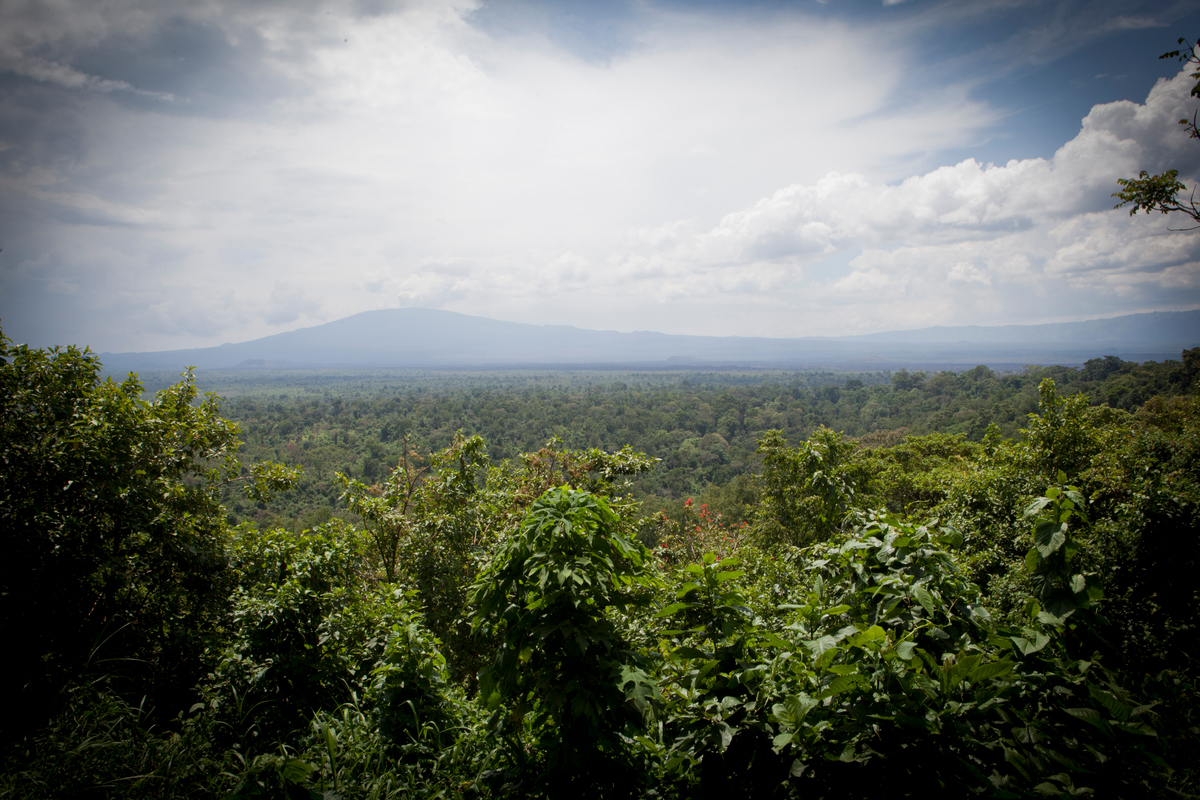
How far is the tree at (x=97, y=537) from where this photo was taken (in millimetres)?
4051

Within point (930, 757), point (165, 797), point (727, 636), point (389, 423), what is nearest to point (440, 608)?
point (165, 797)

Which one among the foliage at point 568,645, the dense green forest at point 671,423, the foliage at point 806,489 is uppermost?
the foliage at point 568,645

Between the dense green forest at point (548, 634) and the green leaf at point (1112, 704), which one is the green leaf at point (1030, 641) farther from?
the green leaf at point (1112, 704)

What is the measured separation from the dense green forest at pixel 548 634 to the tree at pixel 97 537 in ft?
0.09

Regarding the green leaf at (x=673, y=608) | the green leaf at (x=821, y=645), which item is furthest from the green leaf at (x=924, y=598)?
the green leaf at (x=673, y=608)

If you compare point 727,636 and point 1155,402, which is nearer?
point 727,636

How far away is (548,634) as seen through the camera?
2.01 metres

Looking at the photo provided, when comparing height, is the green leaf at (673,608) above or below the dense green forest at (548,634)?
above

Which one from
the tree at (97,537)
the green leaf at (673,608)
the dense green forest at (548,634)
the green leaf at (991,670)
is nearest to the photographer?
the green leaf at (991,670)

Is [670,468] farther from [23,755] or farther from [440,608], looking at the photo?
[23,755]

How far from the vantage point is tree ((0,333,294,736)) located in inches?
159

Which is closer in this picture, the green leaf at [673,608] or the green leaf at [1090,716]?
the green leaf at [1090,716]

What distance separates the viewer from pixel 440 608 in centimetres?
623

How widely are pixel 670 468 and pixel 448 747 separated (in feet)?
178
